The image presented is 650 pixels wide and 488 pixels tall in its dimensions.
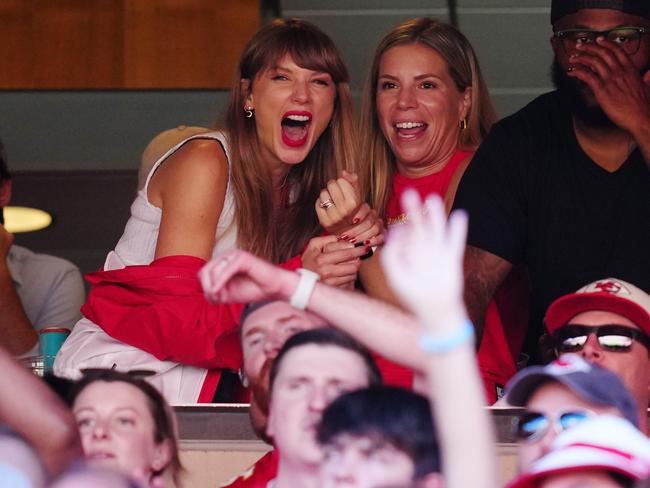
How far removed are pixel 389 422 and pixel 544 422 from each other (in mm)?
281

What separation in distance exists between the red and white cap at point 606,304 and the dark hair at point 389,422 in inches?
40.6

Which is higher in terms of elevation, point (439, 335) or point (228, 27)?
point (228, 27)

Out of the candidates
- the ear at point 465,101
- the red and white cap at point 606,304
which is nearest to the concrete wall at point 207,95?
the ear at point 465,101

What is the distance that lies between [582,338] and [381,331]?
89 cm

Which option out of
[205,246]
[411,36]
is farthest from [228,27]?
[205,246]

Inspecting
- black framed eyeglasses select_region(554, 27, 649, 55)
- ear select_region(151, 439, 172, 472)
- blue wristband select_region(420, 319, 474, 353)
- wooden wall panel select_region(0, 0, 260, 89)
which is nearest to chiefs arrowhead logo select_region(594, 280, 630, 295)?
black framed eyeglasses select_region(554, 27, 649, 55)

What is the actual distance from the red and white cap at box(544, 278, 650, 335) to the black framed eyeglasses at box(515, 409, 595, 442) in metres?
0.86

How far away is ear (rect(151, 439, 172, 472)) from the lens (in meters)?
2.39

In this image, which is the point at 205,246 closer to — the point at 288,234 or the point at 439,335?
the point at 288,234

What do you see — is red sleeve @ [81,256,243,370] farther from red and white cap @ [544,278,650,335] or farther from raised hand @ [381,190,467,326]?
raised hand @ [381,190,467,326]

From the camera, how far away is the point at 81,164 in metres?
5.43

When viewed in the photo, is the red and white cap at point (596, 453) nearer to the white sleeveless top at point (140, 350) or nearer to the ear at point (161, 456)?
the ear at point (161, 456)

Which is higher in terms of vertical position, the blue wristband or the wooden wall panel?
the wooden wall panel

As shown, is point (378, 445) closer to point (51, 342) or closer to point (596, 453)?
point (596, 453)
